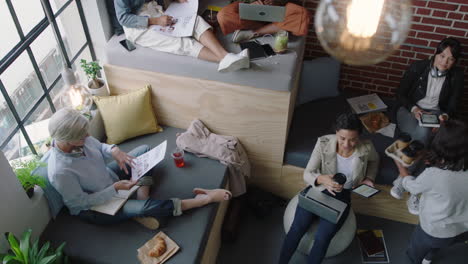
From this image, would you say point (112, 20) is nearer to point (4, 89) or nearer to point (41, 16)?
point (41, 16)

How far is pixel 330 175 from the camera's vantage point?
266 cm

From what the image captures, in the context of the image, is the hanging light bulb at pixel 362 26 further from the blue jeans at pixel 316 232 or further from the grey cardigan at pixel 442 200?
the blue jeans at pixel 316 232

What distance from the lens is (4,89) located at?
242cm

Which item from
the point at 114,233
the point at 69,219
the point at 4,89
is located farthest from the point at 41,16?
the point at 114,233

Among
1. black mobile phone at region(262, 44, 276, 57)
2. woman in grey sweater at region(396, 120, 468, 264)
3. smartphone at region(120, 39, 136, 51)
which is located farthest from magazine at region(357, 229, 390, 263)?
smartphone at region(120, 39, 136, 51)

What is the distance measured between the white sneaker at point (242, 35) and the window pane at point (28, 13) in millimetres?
1367

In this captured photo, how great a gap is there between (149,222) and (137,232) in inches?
4.0

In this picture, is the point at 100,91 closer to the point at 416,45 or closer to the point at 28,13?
the point at 28,13

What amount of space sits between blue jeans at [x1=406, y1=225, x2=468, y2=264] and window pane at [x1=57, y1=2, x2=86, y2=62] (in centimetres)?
292

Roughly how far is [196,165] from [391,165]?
4.86ft

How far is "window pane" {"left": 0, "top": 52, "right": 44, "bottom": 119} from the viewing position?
250 centimetres

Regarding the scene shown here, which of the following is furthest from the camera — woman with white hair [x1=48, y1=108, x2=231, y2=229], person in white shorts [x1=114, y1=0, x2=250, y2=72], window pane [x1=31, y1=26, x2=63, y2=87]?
person in white shorts [x1=114, y1=0, x2=250, y2=72]

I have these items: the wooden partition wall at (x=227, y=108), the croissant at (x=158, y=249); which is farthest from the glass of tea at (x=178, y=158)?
the croissant at (x=158, y=249)

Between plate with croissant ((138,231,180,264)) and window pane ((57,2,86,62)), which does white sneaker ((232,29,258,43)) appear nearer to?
window pane ((57,2,86,62))
